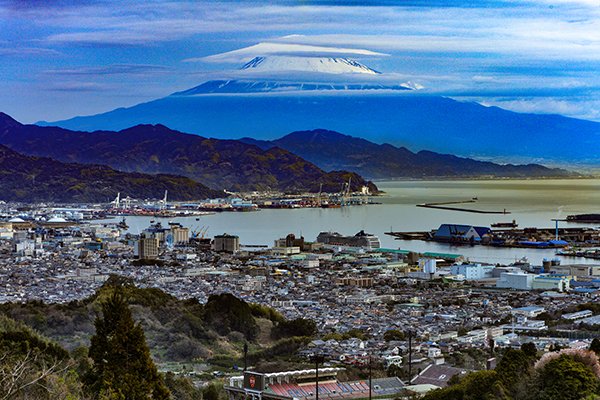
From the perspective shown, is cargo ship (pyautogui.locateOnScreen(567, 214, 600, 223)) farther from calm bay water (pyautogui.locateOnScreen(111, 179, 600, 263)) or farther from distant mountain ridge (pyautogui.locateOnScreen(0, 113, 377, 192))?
distant mountain ridge (pyautogui.locateOnScreen(0, 113, 377, 192))

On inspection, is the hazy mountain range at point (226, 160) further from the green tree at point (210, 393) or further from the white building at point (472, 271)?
the green tree at point (210, 393)

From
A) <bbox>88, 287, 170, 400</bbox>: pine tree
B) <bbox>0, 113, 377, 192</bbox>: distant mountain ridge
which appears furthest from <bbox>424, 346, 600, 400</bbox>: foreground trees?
<bbox>0, 113, 377, 192</bbox>: distant mountain ridge

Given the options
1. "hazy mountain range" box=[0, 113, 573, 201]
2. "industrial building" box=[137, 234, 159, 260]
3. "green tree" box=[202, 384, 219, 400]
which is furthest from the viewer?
"hazy mountain range" box=[0, 113, 573, 201]

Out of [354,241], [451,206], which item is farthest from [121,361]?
[451,206]

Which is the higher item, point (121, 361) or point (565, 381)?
point (121, 361)

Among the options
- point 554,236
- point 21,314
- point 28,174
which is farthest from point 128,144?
point 21,314

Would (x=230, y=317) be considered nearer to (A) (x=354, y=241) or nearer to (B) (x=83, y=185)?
(A) (x=354, y=241)

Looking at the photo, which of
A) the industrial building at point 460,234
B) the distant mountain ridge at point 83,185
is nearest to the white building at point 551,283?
the industrial building at point 460,234
